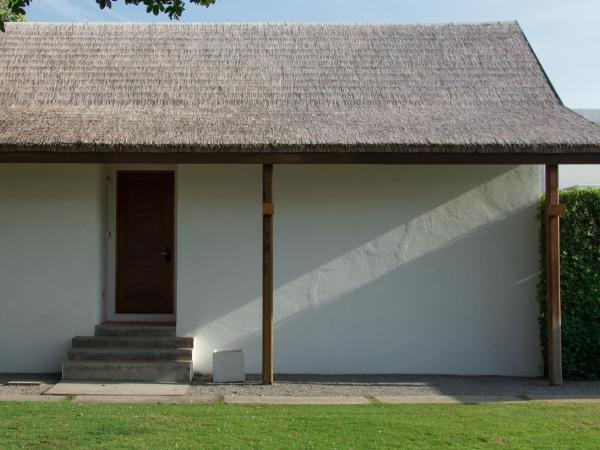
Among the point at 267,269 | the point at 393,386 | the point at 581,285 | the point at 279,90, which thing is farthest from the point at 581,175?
the point at 267,269

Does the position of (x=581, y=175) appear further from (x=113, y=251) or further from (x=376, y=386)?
(x=113, y=251)

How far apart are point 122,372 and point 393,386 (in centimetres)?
349

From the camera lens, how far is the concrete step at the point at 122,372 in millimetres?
9438

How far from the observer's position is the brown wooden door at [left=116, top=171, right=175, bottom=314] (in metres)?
10.8

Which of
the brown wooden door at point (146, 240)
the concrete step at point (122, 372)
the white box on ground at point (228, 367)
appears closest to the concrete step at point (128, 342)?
the concrete step at point (122, 372)

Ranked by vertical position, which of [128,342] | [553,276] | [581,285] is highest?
[553,276]

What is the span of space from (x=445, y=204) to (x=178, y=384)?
14.5 ft

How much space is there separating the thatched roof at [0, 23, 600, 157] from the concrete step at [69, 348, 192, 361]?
2.71 meters

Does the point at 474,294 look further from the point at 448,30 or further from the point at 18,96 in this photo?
the point at 18,96

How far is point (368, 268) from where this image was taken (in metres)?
10.3

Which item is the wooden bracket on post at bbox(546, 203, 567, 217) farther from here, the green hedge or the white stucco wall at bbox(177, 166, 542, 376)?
the white stucco wall at bbox(177, 166, 542, 376)

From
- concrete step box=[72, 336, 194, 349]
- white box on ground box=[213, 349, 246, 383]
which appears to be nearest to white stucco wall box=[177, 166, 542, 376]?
concrete step box=[72, 336, 194, 349]

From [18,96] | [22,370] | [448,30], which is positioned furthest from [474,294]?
[18,96]

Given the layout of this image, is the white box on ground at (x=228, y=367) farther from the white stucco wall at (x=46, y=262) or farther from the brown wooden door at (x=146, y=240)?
the white stucco wall at (x=46, y=262)
